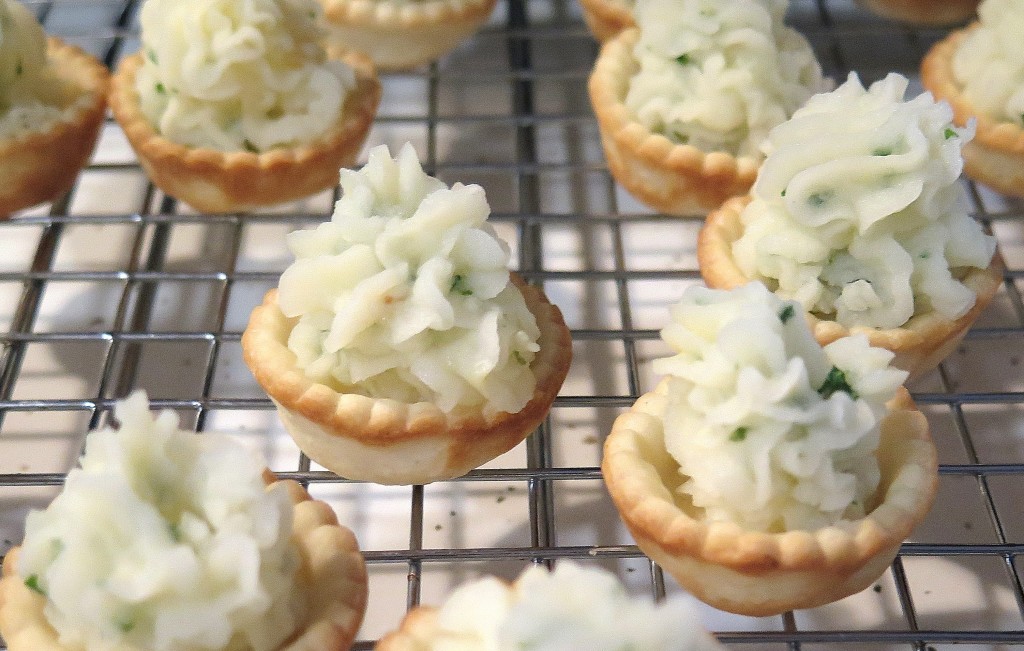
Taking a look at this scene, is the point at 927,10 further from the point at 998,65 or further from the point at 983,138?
the point at 983,138

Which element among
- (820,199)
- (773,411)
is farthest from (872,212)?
(773,411)

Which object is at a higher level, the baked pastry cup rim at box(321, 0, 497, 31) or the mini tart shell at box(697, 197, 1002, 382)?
the baked pastry cup rim at box(321, 0, 497, 31)

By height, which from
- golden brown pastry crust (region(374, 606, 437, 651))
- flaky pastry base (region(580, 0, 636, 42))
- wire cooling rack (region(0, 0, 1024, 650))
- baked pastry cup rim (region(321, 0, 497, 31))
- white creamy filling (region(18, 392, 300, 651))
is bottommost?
wire cooling rack (region(0, 0, 1024, 650))

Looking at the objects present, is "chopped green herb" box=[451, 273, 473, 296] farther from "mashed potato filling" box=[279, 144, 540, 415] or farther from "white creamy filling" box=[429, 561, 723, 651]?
"white creamy filling" box=[429, 561, 723, 651]

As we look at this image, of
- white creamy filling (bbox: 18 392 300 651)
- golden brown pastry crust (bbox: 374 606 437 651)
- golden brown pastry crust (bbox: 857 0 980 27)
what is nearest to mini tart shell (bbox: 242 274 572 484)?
white creamy filling (bbox: 18 392 300 651)

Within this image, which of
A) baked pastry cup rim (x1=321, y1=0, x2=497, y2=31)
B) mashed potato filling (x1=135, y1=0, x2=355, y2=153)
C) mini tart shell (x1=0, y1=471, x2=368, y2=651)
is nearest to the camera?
mini tart shell (x1=0, y1=471, x2=368, y2=651)

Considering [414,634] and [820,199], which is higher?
[820,199]

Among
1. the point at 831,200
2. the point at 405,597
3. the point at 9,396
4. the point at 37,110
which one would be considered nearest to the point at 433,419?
the point at 405,597
